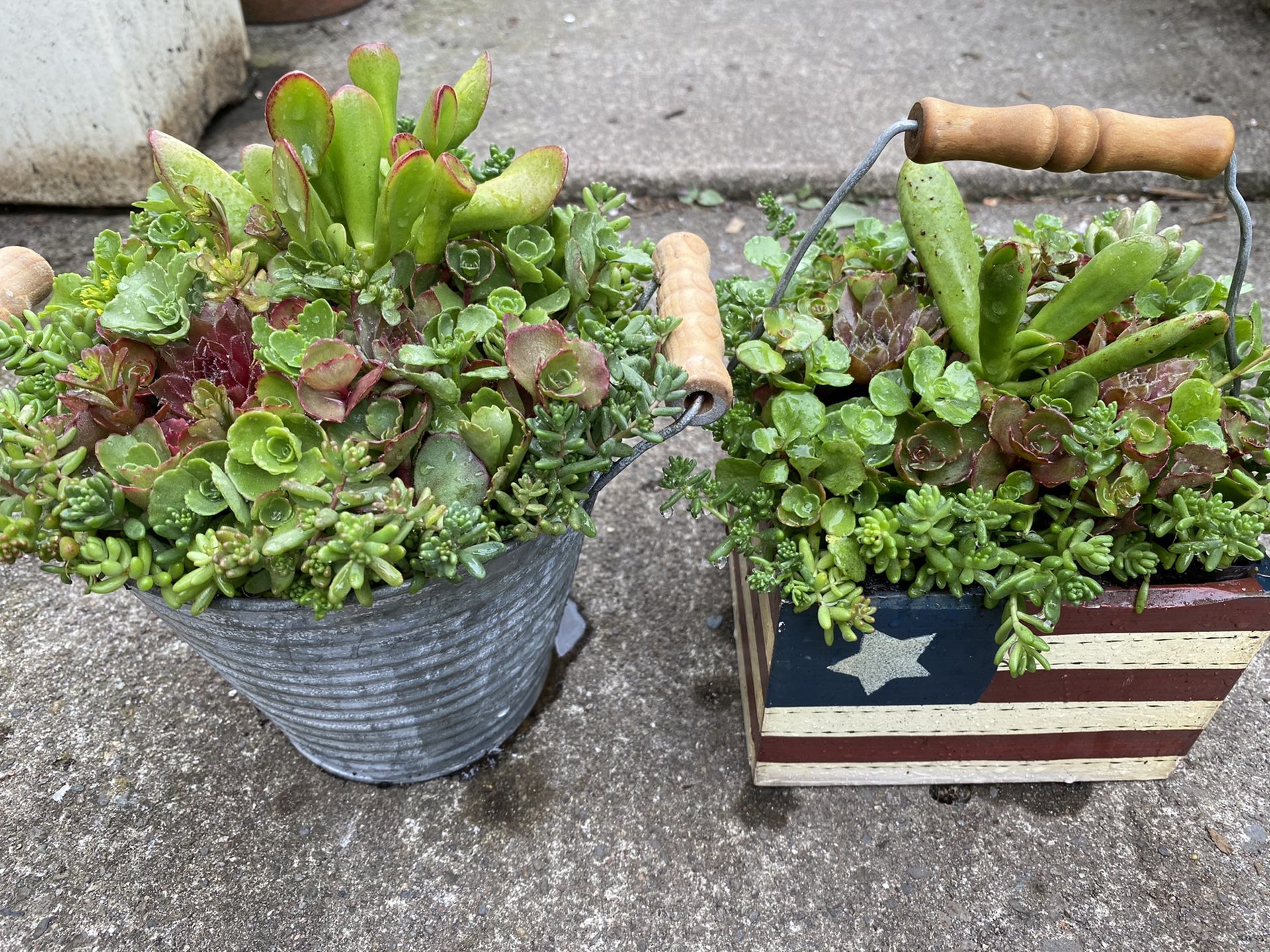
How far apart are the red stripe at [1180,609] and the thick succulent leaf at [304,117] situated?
996 millimetres

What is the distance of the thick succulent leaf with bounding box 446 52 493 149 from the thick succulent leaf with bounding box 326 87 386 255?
92 mm

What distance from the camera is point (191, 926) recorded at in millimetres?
1180

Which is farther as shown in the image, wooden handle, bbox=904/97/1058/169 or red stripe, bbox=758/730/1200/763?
red stripe, bbox=758/730/1200/763

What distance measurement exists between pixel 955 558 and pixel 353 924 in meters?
0.93

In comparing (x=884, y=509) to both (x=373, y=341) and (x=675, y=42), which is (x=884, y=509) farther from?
(x=675, y=42)

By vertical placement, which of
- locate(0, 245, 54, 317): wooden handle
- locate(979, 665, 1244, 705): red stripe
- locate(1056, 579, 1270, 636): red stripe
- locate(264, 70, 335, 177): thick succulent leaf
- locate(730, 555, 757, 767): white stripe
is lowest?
locate(730, 555, 757, 767): white stripe

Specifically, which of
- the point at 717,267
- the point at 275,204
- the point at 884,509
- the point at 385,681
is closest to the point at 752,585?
the point at 884,509

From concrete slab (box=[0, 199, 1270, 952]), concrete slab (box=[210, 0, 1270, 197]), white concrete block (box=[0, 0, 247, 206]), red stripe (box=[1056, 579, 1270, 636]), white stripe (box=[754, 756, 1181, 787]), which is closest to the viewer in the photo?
red stripe (box=[1056, 579, 1270, 636])

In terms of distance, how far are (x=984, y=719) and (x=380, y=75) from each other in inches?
44.3

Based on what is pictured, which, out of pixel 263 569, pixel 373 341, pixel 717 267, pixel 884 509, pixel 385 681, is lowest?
pixel 717 267

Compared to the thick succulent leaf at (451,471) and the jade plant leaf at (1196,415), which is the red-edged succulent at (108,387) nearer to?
the thick succulent leaf at (451,471)

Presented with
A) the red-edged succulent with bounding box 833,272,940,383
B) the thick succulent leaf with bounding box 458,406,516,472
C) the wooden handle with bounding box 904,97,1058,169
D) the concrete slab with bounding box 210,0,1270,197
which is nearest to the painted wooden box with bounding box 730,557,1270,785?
the red-edged succulent with bounding box 833,272,940,383

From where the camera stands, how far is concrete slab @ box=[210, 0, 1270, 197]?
2545mm

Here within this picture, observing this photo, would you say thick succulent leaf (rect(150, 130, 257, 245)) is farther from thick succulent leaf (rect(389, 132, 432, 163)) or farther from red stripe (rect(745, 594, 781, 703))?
red stripe (rect(745, 594, 781, 703))
